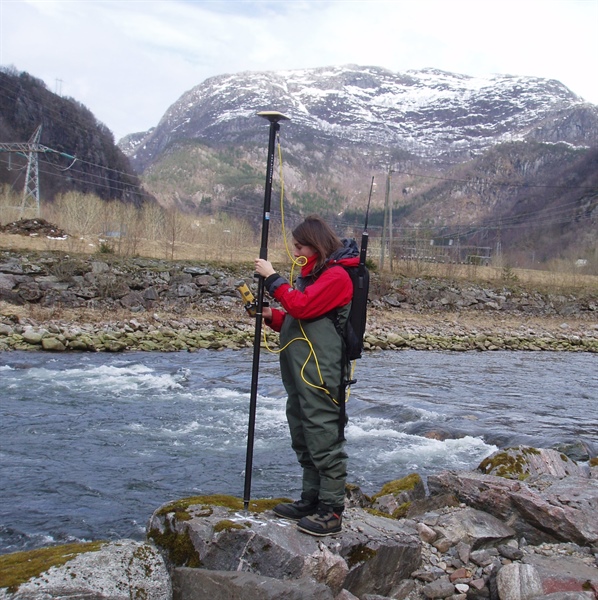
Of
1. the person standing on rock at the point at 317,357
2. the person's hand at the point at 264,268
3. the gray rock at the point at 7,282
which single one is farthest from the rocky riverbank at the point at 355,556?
the gray rock at the point at 7,282

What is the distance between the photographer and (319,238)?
4.08 metres

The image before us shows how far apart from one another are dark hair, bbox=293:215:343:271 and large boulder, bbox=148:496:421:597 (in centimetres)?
161

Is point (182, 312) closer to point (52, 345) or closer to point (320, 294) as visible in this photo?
point (52, 345)

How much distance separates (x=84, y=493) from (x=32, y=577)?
333 centimetres

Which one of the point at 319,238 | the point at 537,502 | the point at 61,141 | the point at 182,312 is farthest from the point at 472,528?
the point at 61,141

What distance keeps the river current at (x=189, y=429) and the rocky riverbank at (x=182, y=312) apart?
7.43ft

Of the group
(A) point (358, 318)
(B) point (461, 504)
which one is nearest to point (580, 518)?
(B) point (461, 504)

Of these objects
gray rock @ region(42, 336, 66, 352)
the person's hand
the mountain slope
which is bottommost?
gray rock @ region(42, 336, 66, 352)

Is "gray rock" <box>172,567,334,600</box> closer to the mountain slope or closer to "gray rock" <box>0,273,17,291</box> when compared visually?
"gray rock" <box>0,273,17,291</box>

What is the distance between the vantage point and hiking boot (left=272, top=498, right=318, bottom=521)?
4125mm

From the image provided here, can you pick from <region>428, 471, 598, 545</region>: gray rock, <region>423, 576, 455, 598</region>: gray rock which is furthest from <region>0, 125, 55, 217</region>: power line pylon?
<region>423, 576, 455, 598</region>: gray rock

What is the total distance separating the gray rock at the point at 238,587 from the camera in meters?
3.23

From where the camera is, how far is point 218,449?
816 centimetres

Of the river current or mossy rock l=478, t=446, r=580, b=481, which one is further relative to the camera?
mossy rock l=478, t=446, r=580, b=481
